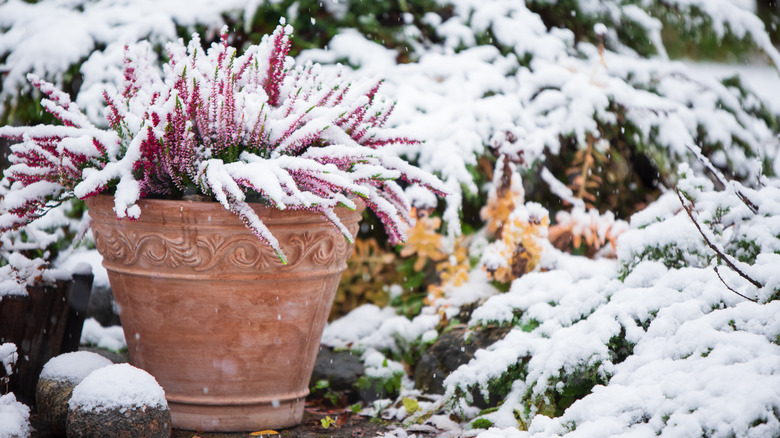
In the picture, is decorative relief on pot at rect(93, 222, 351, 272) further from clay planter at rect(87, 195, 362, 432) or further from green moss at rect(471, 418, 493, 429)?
green moss at rect(471, 418, 493, 429)

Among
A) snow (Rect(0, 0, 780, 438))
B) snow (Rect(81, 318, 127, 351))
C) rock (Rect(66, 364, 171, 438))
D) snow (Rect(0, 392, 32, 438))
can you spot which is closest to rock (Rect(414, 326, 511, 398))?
snow (Rect(0, 0, 780, 438))

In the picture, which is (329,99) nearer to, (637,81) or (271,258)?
(271,258)

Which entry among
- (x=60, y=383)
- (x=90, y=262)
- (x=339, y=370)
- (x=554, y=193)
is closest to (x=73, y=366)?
(x=60, y=383)

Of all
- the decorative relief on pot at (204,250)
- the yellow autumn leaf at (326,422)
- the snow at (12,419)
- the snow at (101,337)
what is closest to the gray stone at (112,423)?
the snow at (12,419)

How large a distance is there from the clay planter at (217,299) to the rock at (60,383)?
0.49ft

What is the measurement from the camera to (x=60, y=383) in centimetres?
167

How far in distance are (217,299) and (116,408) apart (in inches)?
14.9

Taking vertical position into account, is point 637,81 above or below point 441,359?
above

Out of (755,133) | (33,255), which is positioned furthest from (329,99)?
(755,133)

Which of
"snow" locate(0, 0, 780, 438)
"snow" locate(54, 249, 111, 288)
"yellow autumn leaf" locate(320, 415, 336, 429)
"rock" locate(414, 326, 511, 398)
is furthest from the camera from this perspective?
"snow" locate(54, 249, 111, 288)

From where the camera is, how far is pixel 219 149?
172 cm

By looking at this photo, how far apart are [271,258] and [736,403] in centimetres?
115

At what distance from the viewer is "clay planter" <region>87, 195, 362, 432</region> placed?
5.61 ft

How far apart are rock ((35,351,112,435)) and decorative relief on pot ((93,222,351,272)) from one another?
0.94 feet
